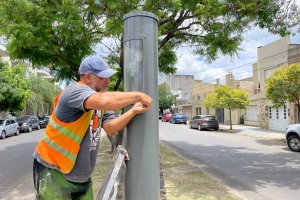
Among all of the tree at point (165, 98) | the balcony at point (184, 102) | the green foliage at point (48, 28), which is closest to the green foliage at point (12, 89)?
the green foliage at point (48, 28)

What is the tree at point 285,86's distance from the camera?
16312 millimetres

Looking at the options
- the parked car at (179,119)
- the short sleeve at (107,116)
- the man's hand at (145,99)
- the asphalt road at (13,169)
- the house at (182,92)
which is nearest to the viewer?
the man's hand at (145,99)

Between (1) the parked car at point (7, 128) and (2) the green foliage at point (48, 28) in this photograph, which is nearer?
(2) the green foliage at point (48, 28)

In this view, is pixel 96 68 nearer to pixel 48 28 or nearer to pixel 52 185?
pixel 52 185

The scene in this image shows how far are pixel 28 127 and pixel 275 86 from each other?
2233cm

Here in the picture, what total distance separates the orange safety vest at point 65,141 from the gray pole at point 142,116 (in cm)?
41

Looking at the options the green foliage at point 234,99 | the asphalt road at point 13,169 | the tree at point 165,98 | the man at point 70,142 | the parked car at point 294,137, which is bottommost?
the asphalt road at point 13,169

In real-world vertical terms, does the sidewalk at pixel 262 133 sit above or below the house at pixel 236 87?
below

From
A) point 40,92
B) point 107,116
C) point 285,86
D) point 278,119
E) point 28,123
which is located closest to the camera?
point 107,116

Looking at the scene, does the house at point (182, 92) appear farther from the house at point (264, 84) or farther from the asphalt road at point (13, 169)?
the asphalt road at point (13, 169)

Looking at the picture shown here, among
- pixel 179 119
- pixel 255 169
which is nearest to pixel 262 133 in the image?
pixel 255 169

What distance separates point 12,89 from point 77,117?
88.3 feet

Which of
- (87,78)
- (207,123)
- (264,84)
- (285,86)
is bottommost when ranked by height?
(207,123)

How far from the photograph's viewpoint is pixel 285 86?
1641cm
